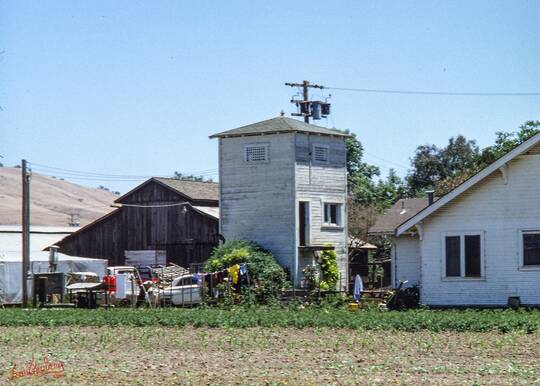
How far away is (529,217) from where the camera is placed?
3575cm

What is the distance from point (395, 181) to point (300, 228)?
4206cm

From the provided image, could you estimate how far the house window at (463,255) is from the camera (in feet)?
120

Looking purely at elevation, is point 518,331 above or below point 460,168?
below

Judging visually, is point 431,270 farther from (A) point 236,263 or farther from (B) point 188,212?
(B) point 188,212

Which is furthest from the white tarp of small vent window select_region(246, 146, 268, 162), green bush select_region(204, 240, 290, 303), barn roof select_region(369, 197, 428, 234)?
barn roof select_region(369, 197, 428, 234)

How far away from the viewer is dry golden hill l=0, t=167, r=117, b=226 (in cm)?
14638

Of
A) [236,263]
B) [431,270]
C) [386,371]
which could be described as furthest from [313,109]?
[386,371]

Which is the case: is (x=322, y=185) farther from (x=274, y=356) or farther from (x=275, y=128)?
(x=274, y=356)

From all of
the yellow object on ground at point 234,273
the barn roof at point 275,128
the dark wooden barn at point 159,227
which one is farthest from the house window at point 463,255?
Result: the dark wooden barn at point 159,227

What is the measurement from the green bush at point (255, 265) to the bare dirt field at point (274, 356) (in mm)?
16313

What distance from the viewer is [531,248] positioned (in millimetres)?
35688

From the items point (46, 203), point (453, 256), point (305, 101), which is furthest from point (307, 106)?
point (46, 203)

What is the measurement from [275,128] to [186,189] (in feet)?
30.5

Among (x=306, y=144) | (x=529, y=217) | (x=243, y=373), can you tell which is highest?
(x=306, y=144)
